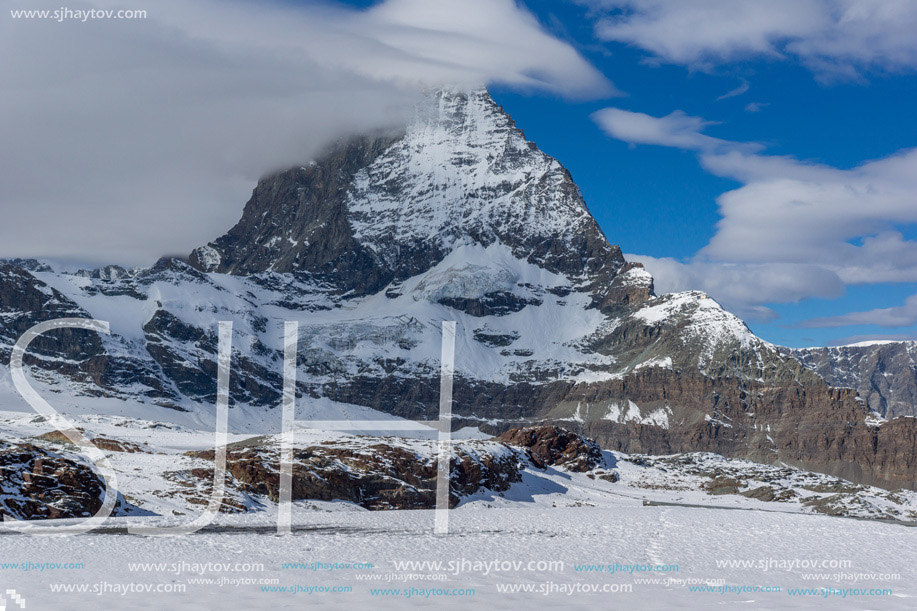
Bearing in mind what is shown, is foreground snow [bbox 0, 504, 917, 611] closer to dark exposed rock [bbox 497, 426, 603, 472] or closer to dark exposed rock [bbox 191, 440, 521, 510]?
dark exposed rock [bbox 191, 440, 521, 510]

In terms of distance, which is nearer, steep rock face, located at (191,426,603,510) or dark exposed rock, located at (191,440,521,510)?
dark exposed rock, located at (191,440,521,510)

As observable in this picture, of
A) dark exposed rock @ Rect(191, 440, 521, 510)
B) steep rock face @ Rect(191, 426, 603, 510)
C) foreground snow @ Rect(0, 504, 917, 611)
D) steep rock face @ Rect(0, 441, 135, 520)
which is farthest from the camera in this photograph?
steep rock face @ Rect(191, 426, 603, 510)

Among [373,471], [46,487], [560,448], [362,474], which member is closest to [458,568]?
[46,487]

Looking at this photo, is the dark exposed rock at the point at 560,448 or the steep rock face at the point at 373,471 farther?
the dark exposed rock at the point at 560,448

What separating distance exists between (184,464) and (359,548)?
1518 inches

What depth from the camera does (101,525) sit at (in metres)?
52.5

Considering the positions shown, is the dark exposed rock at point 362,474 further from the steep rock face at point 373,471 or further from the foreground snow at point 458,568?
the foreground snow at point 458,568

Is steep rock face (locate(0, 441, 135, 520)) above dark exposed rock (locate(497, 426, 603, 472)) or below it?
above

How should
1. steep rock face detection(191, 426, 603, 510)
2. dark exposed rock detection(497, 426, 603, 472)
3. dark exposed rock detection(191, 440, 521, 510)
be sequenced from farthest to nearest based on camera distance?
dark exposed rock detection(497, 426, 603, 472) → steep rock face detection(191, 426, 603, 510) → dark exposed rock detection(191, 440, 521, 510)

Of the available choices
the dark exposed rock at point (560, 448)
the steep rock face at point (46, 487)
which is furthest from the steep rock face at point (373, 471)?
the dark exposed rock at point (560, 448)

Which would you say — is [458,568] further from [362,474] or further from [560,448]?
[560,448]

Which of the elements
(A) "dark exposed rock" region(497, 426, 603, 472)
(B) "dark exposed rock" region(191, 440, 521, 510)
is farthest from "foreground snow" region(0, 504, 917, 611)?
(A) "dark exposed rock" region(497, 426, 603, 472)

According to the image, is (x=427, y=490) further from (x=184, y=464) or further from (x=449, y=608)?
(x=449, y=608)

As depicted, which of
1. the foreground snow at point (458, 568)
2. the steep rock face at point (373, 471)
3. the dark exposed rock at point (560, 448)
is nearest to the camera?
the foreground snow at point (458, 568)
